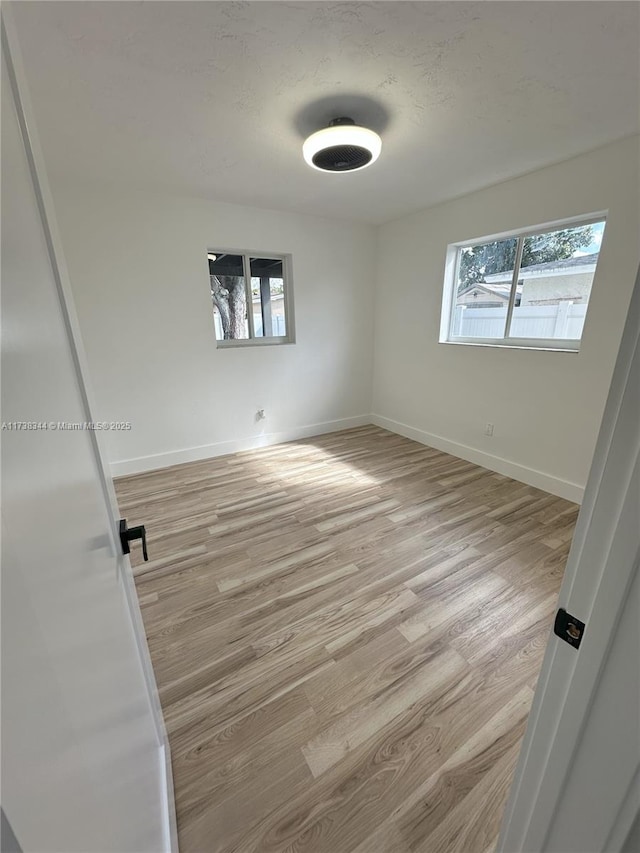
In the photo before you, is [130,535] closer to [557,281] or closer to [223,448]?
[223,448]

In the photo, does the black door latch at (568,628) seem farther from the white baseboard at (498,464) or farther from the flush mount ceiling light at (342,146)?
the white baseboard at (498,464)

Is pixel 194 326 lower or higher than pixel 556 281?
lower

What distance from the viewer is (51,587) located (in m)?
0.41

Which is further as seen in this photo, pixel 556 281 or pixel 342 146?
pixel 556 281

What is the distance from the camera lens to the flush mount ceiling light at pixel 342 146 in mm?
1784

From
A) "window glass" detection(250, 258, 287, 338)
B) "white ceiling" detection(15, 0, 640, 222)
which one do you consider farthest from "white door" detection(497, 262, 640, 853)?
"window glass" detection(250, 258, 287, 338)

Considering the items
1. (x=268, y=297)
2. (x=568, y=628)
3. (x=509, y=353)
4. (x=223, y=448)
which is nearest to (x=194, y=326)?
(x=268, y=297)

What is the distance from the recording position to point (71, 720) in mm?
419

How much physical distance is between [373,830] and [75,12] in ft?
9.30

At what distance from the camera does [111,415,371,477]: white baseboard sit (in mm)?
3275

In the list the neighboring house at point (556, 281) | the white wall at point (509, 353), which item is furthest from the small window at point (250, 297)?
the neighboring house at point (556, 281)

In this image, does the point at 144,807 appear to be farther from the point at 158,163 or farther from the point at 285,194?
the point at 285,194

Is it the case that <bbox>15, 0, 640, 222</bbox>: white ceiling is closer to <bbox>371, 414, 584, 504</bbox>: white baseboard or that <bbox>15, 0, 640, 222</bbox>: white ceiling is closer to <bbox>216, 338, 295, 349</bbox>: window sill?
<bbox>216, 338, 295, 349</bbox>: window sill

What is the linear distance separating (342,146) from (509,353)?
80.7 inches
